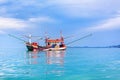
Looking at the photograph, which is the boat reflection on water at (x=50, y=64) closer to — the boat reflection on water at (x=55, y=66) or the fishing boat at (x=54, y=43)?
the boat reflection on water at (x=55, y=66)

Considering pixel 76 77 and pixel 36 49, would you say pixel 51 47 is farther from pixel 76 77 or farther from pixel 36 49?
pixel 76 77

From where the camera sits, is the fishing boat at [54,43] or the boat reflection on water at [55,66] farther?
the fishing boat at [54,43]

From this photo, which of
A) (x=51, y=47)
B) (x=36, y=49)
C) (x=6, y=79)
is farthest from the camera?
(x=51, y=47)

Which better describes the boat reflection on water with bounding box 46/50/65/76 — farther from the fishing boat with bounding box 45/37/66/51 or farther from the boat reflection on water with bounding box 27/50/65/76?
the fishing boat with bounding box 45/37/66/51

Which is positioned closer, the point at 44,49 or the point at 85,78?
the point at 85,78

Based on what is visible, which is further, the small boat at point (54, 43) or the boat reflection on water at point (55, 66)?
the small boat at point (54, 43)

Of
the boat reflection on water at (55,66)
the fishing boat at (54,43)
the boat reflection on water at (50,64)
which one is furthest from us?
the fishing boat at (54,43)

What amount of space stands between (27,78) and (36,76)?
129 cm

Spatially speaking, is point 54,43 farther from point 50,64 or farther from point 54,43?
point 50,64

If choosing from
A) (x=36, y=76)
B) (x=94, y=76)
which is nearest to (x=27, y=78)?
(x=36, y=76)

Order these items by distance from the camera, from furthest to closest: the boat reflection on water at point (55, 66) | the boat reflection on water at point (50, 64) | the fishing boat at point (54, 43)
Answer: the fishing boat at point (54, 43) < the boat reflection on water at point (50, 64) < the boat reflection on water at point (55, 66)

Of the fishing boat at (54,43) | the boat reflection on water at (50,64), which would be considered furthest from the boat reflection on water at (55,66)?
the fishing boat at (54,43)

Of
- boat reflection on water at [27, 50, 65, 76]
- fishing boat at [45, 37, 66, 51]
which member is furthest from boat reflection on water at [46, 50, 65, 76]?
fishing boat at [45, 37, 66, 51]

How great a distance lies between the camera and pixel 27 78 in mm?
25141
